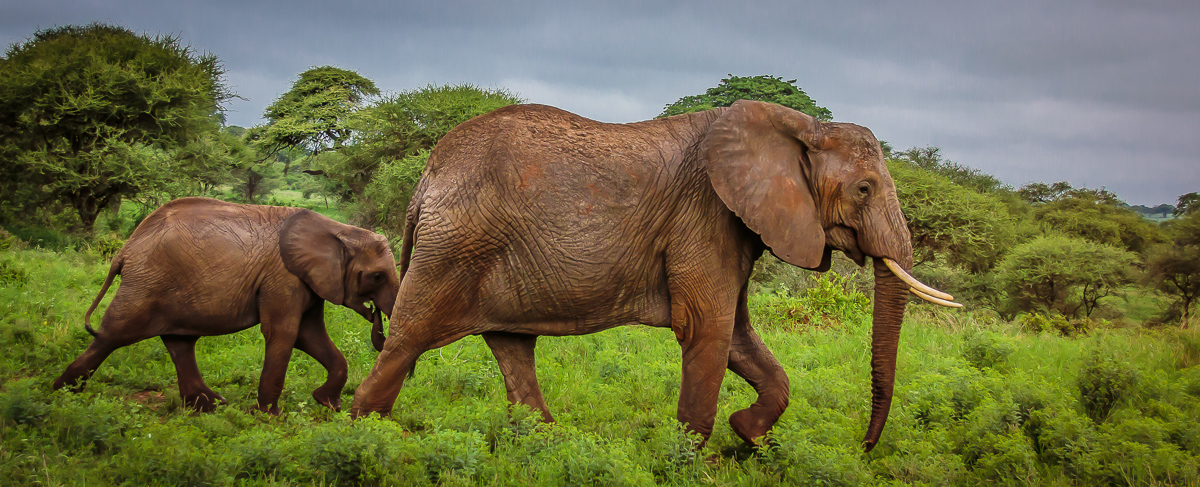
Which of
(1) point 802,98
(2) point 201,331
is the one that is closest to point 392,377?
(2) point 201,331

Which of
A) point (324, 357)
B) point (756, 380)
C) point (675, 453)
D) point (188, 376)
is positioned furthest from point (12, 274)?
point (756, 380)

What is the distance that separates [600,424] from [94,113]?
22960 mm

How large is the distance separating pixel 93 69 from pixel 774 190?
78.4 ft

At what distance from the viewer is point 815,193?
5367 mm

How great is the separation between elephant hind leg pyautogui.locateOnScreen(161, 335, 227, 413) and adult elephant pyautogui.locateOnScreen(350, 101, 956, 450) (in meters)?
2.87

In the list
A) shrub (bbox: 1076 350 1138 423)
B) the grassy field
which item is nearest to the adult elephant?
the grassy field

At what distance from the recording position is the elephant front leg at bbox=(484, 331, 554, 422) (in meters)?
6.18

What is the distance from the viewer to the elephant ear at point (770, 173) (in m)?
5.15

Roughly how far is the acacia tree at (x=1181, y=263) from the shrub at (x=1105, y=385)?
27710 mm

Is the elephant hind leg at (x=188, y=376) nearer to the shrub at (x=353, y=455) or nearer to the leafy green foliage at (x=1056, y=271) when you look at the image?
the shrub at (x=353, y=455)

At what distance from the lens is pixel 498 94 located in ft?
90.8

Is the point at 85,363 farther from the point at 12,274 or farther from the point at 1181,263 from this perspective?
the point at 1181,263

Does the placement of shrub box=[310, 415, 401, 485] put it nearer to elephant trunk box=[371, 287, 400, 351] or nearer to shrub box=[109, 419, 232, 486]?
shrub box=[109, 419, 232, 486]

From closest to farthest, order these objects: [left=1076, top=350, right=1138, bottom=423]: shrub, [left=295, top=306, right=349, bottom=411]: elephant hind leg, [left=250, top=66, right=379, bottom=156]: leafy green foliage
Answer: [left=1076, top=350, right=1138, bottom=423]: shrub
[left=295, top=306, right=349, bottom=411]: elephant hind leg
[left=250, top=66, right=379, bottom=156]: leafy green foliage
